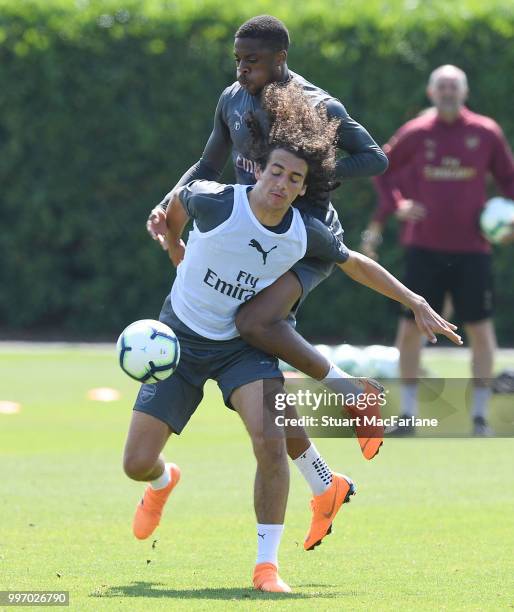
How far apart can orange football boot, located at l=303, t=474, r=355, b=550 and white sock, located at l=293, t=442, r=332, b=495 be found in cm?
3

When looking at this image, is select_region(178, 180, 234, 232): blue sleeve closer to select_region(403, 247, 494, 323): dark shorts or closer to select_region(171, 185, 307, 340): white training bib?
select_region(171, 185, 307, 340): white training bib

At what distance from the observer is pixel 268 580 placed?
21.9 feet

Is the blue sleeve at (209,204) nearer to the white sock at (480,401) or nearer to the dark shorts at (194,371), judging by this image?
the dark shorts at (194,371)

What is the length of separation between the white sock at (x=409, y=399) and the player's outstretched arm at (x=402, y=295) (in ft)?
15.9

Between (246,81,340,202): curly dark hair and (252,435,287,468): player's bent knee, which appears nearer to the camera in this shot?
(252,435,287,468): player's bent knee

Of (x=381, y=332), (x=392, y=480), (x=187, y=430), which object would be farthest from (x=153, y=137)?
(x=392, y=480)

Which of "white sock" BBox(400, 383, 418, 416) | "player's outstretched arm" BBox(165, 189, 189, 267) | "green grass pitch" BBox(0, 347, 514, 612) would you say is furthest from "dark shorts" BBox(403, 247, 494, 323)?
"player's outstretched arm" BBox(165, 189, 189, 267)

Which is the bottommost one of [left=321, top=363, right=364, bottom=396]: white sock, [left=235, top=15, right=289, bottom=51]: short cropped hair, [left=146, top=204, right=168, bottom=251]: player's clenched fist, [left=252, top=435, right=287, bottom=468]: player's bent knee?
[left=321, top=363, right=364, bottom=396]: white sock

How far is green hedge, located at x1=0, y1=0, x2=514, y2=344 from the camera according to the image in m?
19.2

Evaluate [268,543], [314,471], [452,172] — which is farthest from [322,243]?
[452,172]

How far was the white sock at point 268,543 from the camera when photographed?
22.3ft

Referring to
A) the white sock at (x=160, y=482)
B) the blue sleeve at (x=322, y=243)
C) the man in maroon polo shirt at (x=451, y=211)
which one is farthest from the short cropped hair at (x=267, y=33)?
the man in maroon polo shirt at (x=451, y=211)

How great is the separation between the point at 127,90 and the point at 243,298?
12908 millimetres

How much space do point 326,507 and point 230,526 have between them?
102cm
